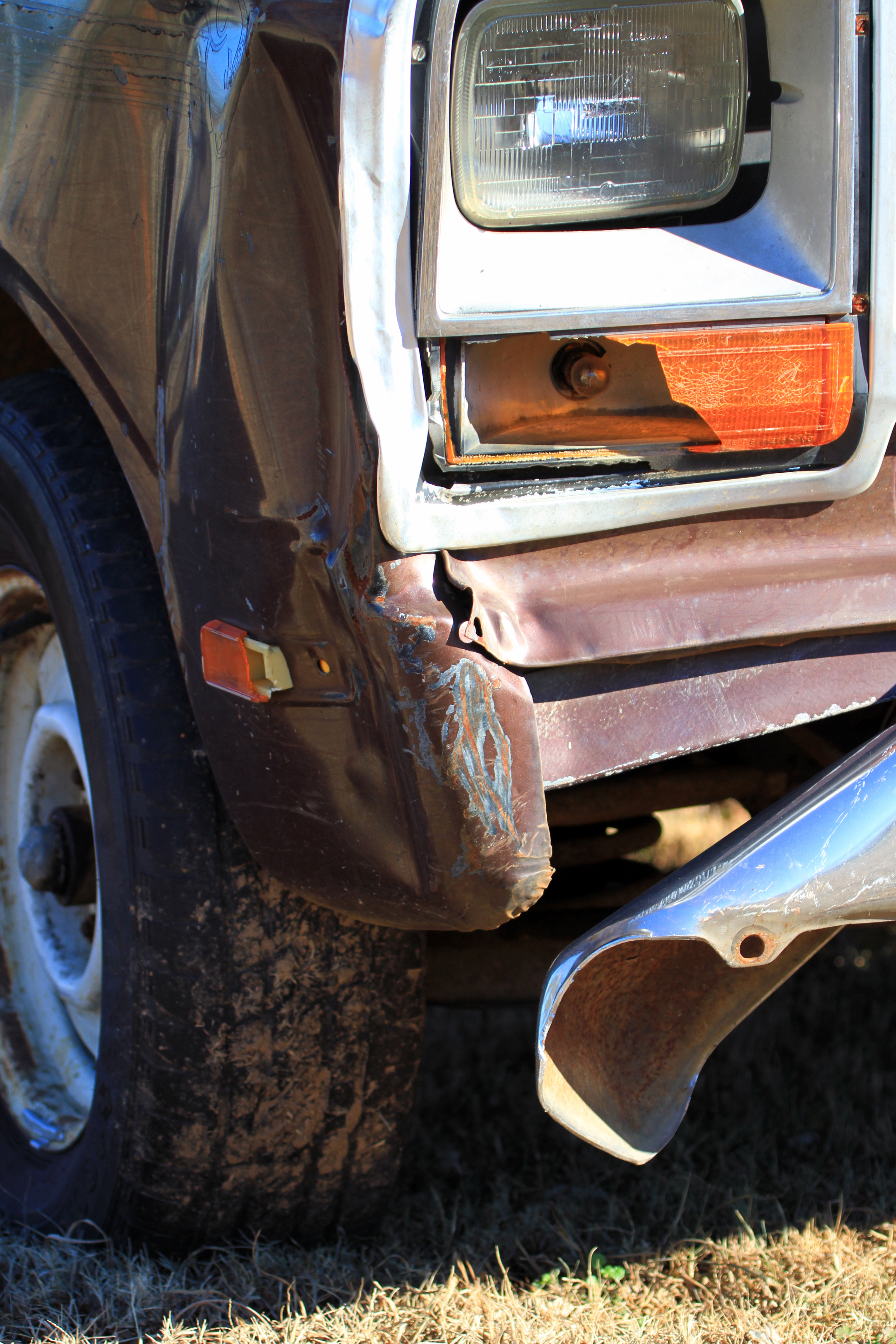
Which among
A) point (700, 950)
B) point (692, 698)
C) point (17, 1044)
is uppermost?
point (692, 698)

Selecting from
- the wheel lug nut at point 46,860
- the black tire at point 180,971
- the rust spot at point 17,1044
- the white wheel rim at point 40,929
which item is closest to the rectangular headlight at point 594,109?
the black tire at point 180,971

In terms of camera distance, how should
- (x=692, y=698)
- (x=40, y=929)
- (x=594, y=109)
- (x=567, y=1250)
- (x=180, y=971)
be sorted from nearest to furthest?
(x=594, y=109) < (x=692, y=698) < (x=180, y=971) < (x=567, y=1250) < (x=40, y=929)

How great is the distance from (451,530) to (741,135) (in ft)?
1.50

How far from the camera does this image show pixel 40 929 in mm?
1935

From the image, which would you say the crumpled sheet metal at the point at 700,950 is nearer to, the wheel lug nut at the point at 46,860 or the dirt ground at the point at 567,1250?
the dirt ground at the point at 567,1250

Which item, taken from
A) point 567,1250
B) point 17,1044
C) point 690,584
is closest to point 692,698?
point 690,584

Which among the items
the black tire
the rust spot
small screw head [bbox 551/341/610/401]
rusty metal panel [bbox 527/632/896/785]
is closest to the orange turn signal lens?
small screw head [bbox 551/341/610/401]

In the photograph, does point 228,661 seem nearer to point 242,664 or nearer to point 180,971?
point 242,664

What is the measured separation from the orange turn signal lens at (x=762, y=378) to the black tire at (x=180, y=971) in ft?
2.39

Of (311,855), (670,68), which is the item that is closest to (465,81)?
(670,68)

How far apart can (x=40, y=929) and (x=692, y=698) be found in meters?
1.18

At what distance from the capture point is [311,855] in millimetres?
1335

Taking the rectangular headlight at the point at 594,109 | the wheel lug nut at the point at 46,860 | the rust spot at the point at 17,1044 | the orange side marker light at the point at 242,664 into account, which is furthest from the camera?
the rust spot at the point at 17,1044

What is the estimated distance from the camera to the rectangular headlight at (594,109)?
1068 millimetres
